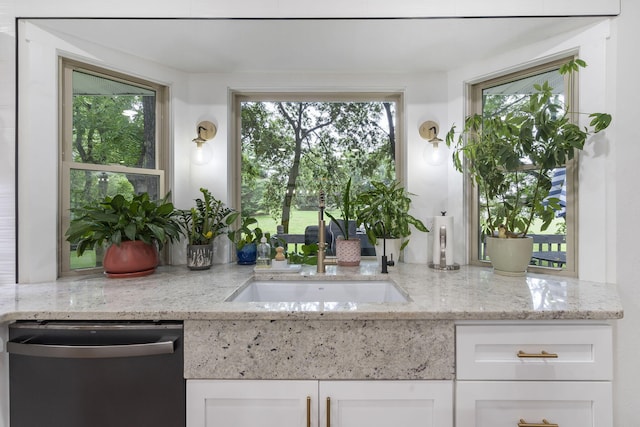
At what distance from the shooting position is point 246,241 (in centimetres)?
185

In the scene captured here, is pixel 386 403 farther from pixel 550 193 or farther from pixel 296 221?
pixel 550 193

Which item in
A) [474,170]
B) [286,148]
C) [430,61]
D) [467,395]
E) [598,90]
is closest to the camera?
[467,395]

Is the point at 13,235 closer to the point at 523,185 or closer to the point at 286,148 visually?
the point at 286,148

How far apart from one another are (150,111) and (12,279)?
43.3 inches

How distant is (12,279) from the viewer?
1.39 metres

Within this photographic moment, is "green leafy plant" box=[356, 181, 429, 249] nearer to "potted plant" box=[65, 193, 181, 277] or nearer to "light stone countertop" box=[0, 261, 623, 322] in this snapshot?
"light stone countertop" box=[0, 261, 623, 322]

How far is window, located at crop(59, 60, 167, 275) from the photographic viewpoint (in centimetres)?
157

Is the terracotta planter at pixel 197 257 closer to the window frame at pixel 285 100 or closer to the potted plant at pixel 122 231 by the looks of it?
the potted plant at pixel 122 231

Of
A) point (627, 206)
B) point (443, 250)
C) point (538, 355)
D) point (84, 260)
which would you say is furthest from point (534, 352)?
point (84, 260)

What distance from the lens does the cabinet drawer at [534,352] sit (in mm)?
993

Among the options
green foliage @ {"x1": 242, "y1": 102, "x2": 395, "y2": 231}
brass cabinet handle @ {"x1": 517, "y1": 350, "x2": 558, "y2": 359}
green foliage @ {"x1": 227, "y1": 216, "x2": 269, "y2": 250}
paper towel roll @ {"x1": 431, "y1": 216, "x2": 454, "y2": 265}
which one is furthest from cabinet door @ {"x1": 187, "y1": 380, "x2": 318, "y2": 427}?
green foliage @ {"x1": 242, "y1": 102, "x2": 395, "y2": 231}

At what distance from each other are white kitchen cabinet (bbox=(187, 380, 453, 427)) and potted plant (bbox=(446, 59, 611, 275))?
0.85m

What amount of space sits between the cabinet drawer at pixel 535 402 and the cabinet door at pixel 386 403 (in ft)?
0.21

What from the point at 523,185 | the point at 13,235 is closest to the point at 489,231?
the point at 523,185
